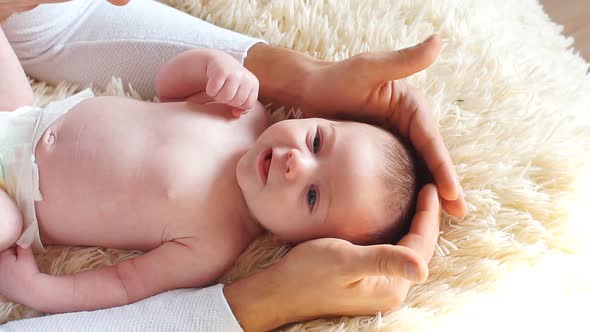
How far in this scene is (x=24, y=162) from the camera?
43.3 inches

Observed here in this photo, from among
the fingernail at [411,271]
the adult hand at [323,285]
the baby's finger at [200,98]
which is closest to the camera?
the fingernail at [411,271]

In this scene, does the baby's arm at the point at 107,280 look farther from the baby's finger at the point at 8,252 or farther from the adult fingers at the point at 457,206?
the adult fingers at the point at 457,206

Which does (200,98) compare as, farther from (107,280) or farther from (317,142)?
(107,280)

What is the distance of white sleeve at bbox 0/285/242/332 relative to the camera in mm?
985

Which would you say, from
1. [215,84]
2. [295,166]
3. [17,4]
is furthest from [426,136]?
[17,4]

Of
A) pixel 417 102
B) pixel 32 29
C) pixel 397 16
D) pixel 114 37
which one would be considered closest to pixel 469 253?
pixel 417 102

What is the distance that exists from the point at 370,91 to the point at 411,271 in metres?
0.40

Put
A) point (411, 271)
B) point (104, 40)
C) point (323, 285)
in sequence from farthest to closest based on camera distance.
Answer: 1. point (104, 40)
2. point (323, 285)
3. point (411, 271)

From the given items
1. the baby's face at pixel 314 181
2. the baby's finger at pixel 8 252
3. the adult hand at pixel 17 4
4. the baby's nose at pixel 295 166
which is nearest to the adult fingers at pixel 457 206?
the baby's face at pixel 314 181

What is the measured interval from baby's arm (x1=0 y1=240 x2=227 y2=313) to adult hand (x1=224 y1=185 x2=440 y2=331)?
84 mm

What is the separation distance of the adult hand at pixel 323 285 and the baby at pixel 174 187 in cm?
6

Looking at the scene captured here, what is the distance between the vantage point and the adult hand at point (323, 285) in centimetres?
96

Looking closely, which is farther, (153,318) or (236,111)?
(236,111)

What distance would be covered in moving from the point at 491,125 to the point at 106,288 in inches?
28.7
